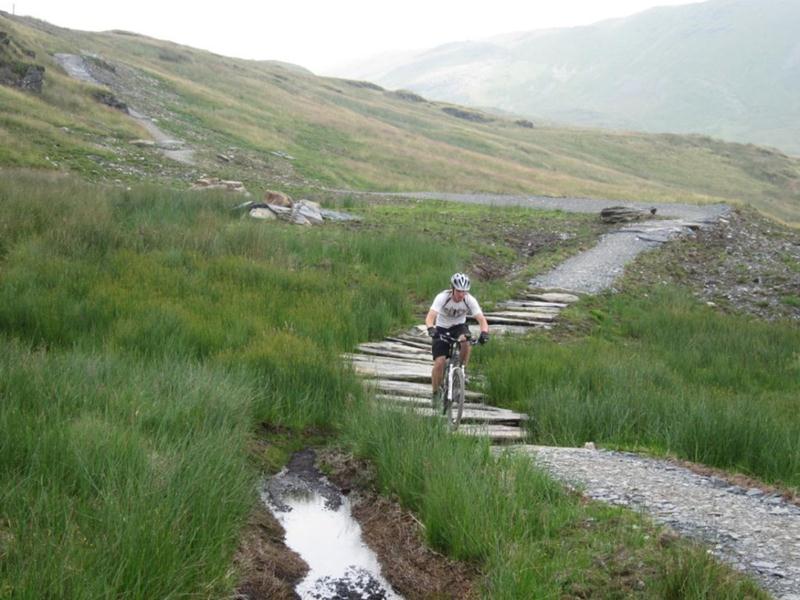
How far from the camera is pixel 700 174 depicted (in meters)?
82.4

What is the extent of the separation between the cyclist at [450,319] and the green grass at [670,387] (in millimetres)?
1129

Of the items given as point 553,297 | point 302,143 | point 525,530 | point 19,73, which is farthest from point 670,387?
point 302,143

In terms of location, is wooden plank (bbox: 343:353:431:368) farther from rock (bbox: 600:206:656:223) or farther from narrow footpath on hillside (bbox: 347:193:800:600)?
rock (bbox: 600:206:656:223)

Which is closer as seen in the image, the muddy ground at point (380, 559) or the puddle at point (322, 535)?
the muddy ground at point (380, 559)

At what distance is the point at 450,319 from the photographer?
951 cm

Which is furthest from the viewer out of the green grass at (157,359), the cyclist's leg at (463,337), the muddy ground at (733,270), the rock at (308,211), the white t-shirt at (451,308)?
the rock at (308,211)

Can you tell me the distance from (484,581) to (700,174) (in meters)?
85.1

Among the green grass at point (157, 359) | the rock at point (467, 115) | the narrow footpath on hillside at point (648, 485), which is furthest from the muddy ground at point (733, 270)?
the rock at point (467, 115)

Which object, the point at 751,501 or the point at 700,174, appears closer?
the point at 751,501

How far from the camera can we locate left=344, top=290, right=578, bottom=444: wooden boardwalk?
8.53m

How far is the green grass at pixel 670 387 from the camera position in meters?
7.87

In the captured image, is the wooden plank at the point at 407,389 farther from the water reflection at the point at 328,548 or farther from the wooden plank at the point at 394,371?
the water reflection at the point at 328,548

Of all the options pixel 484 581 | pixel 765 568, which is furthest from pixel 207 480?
pixel 765 568

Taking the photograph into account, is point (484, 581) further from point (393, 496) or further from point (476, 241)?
point (476, 241)
